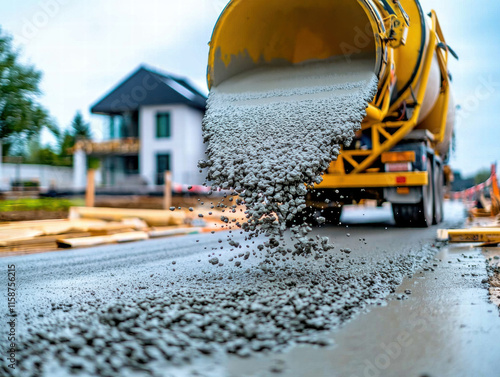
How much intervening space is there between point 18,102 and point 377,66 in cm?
732

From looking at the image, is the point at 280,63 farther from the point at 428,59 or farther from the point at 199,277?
the point at 199,277

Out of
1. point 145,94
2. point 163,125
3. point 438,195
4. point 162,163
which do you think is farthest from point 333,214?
point 145,94

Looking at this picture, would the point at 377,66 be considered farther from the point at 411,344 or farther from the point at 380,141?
the point at 411,344

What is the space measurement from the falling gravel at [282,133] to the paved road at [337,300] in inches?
19.9

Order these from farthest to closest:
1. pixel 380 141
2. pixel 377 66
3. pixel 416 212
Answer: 1. pixel 416 212
2. pixel 380 141
3. pixel 377 66

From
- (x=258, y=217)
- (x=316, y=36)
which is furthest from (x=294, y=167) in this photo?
(x=316, y=36)

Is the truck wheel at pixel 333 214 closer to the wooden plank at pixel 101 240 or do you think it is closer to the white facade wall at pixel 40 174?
the wooden plank at pixel 101 240

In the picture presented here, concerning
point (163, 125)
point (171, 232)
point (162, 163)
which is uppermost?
point (163, 125)

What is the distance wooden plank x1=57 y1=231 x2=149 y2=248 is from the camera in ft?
20.7

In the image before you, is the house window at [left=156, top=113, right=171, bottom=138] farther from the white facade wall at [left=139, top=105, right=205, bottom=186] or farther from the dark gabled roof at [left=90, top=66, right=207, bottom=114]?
the dark gabled roof at [left=90, top=66, right=207, bottom=114]

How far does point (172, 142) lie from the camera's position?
20547mm

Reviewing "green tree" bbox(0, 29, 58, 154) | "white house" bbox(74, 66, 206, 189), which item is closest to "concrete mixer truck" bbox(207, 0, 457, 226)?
"green tree" bbox(0, 29, 58, 154)

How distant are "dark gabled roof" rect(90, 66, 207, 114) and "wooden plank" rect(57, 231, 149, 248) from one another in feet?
45.1

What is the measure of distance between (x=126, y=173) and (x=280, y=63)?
677 inches
